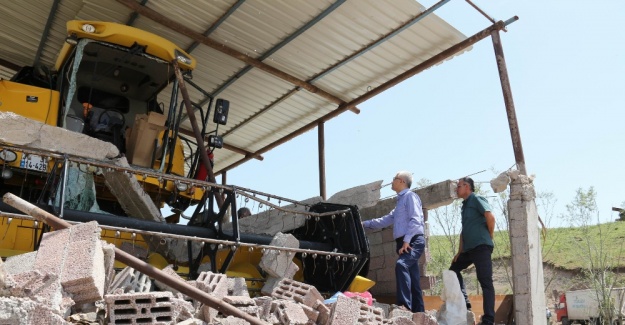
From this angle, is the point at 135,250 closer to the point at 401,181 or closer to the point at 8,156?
the point at 8,156

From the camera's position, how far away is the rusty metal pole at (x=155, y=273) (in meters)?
4.25

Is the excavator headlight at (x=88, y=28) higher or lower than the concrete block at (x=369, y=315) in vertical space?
higher

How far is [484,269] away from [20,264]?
424 cm

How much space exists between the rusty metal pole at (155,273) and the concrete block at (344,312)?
807mm

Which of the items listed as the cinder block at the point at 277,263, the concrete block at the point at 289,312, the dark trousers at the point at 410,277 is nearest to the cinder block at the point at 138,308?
the concrete block at the point at 289,312

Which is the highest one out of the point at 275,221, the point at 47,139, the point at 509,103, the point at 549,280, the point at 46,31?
the point at 46,31

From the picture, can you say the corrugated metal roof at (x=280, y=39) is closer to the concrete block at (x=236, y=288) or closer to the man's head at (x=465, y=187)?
the man's head at (x=465, y=187)

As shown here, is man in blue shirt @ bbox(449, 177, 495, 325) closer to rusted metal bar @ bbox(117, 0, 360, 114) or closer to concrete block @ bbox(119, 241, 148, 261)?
concrete block @ bbox(119, 241, 148, 261)

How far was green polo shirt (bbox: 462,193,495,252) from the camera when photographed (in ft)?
20.6

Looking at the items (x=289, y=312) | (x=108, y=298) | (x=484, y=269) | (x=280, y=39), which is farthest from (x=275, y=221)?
(x=108, y=298)

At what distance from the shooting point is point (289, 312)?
15.9ft

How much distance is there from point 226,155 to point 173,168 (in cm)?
571

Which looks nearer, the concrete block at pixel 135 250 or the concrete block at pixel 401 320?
the concrete block at pixel 401 320

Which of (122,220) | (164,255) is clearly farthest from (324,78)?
(122,220)
